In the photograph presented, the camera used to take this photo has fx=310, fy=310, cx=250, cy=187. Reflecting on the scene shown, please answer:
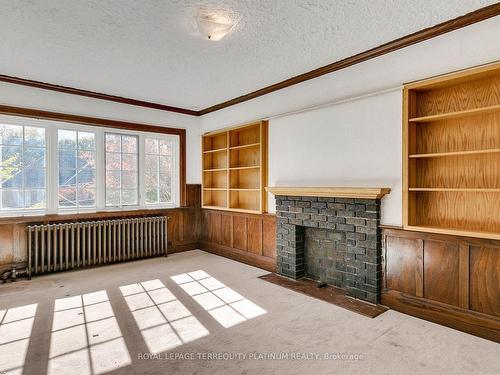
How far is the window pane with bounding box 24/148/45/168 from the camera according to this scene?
4445 millimetres

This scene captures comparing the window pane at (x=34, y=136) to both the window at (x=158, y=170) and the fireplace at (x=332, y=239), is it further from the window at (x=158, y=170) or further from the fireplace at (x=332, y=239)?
the fireplace at (x=332, y=239)

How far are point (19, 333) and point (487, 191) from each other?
165 inches

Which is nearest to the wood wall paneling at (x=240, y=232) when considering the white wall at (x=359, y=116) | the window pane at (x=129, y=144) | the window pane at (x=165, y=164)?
the white wall at (x=359, y=116)

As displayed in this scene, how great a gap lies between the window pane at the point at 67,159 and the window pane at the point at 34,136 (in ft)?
0.93

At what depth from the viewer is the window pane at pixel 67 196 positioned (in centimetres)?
475

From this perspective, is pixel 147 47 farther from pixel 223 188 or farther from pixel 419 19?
pixel 223 188

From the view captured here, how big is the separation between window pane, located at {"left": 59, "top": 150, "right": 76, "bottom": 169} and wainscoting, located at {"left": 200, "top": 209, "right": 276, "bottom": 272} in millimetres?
2440

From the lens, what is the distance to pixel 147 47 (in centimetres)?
319

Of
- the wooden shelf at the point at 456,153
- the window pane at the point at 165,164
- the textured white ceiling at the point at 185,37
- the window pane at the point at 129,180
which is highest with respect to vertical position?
the textured white ceiling at the point at 185,37

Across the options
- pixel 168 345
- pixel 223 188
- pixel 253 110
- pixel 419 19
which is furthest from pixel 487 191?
pixel 223 188

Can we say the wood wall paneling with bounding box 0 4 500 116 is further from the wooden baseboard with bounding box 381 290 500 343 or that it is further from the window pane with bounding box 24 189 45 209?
the wooden baseboard with bounding box 381 290 500 343

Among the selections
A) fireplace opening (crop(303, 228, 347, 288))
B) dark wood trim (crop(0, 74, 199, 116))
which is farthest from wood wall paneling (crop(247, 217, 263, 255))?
dark wood trim (crop(0, 74, 199, 116))

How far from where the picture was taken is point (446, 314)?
2875 mm

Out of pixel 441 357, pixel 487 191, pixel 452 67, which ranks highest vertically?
pixel 452 67
